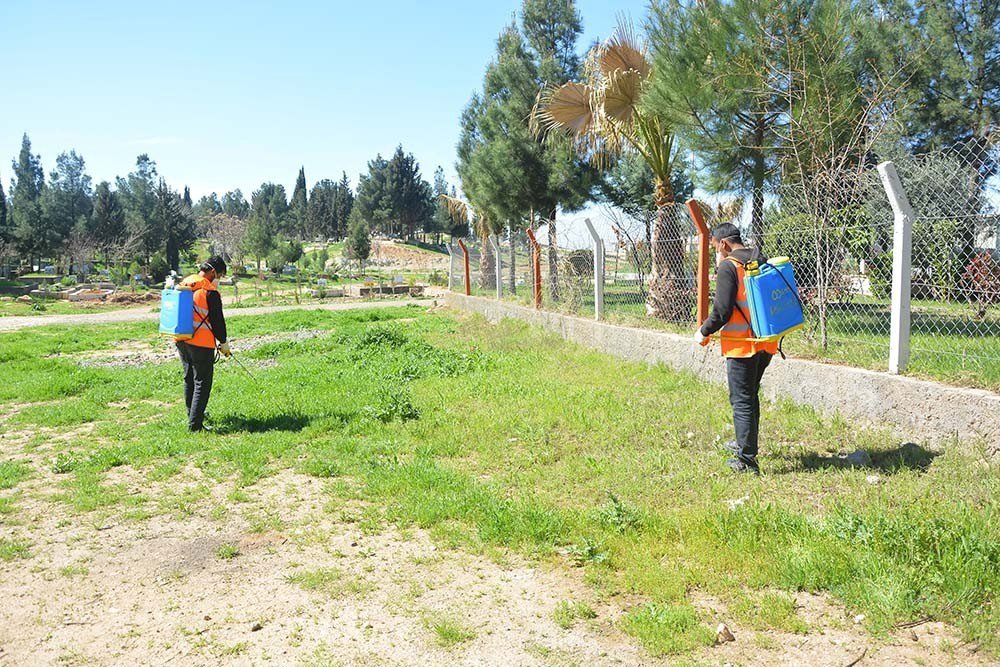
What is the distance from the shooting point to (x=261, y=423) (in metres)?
6.94

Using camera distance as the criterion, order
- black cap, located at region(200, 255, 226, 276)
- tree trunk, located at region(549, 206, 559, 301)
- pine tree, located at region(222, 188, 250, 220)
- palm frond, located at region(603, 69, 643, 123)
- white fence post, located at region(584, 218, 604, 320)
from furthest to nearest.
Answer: pine tree, located at region(222, 188, 250, 220) → tree trunk, located at region(549, 206, 559, 301) → palm frond, located at region(603, 69, 643, 123) → white fence post, located at region(584, 218, 604, 320) → black cap, located at region(200, 255, 226, 276)

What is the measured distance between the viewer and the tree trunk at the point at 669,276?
879 centimetres

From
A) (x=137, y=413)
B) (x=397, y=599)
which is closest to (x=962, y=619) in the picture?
(x=397, y=599)

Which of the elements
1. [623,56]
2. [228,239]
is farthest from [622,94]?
[228,239]

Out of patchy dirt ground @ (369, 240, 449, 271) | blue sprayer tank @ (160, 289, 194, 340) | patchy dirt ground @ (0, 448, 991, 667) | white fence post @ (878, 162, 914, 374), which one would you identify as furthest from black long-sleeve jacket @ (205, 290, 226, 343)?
patchy dirt ground @ (369, 240, 449, 271)

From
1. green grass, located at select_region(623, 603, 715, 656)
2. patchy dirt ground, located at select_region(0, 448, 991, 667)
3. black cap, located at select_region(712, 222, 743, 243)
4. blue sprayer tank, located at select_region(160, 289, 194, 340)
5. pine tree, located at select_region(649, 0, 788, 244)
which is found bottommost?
patchy dirt ground, located at select_region(0, 448, 991, 667)

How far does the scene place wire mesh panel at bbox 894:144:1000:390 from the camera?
4906 mm

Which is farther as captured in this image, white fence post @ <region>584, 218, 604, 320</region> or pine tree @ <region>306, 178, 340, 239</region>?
pine tree @ <region>306, 178, 340, 239</region>

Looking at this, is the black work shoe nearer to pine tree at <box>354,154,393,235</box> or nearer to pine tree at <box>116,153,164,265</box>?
pine tree at <box>116,153,164,265</box>

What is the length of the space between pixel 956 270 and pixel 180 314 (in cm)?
655

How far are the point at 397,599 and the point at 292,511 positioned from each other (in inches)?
59.3

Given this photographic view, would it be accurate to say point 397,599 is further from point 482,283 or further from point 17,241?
point 17,241

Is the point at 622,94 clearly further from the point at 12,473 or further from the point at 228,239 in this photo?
the point at 228,239

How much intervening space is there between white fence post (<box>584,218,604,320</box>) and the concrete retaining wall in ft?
5.60
